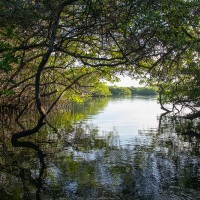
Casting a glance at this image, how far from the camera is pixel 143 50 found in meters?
10.8

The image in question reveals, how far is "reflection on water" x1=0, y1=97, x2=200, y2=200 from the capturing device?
22.8 ft

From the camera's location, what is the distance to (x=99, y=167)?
9023 mm

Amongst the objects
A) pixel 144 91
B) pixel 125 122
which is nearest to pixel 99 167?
pixel 125 122

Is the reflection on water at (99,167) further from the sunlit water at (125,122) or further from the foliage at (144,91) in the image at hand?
the foliage at (144,91)

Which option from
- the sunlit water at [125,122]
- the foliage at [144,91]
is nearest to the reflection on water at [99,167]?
the sunlit water at [125,122]

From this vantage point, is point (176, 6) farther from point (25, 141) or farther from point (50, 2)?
point (25, 141)

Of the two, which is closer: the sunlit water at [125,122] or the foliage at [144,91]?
the sunlit water at [125,122]

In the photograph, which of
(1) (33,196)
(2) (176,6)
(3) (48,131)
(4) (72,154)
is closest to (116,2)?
(2) (176,6)

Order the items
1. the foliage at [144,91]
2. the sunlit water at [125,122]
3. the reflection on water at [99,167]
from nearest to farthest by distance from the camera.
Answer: the reflection on water at [99,167], the sunlit water at [125,122], the foliage at [144,91]

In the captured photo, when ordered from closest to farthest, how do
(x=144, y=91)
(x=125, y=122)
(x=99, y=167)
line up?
(x=99, y=167) < (x=125, y=122) < (x=144, y=91)

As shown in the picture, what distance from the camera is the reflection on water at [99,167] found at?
274 inches

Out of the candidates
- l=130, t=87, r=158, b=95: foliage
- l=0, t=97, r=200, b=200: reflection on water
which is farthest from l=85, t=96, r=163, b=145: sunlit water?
l=130, t=87, r=158, b=95: foliage

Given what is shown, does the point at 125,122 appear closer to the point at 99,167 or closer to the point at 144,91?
the point at 99,167

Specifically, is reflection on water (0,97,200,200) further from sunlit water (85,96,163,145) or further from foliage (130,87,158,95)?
foliage (130,87,158,95)
